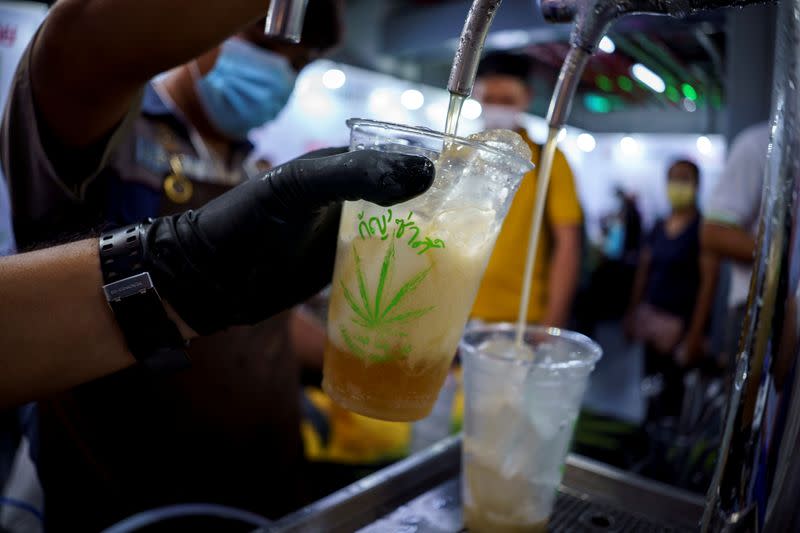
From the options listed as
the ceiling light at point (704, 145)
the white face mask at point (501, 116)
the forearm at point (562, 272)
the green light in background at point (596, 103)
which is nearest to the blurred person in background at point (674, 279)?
the forearm at point (562, 272)

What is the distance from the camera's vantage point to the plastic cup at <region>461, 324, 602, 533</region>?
835 millimetres

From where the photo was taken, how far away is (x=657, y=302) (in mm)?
4055

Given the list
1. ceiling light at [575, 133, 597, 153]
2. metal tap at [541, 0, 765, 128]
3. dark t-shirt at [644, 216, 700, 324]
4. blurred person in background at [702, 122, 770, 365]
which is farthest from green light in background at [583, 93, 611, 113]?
metal tap at [541, 0, 765, 128]

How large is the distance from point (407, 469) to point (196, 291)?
52 cm

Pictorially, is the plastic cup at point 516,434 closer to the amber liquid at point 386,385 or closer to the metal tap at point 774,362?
the amber liquid at point 386,385

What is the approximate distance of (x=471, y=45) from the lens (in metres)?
0.63

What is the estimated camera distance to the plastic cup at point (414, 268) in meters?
0.66

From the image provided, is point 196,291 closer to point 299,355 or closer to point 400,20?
point 299,355

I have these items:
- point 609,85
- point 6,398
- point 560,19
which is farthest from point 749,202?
point 609,85

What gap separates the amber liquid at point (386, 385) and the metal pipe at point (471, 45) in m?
0.30

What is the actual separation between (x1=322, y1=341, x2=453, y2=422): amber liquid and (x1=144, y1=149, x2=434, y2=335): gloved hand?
0.14 m

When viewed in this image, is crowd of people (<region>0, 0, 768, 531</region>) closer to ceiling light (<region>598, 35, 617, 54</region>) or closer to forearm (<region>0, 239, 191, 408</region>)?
forearm (<region>0, 239, 191, 408</region>)

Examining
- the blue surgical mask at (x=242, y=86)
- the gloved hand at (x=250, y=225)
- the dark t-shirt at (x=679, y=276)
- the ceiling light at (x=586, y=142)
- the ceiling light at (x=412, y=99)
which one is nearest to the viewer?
the gloved hand at (x=250, y=225)

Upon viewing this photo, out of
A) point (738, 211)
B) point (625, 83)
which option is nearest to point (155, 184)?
point (738, 211)
